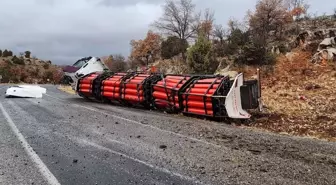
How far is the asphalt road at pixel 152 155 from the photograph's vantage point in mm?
4988

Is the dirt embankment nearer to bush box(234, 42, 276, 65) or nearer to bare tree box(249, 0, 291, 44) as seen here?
bush box(234, 42, 276, 65)

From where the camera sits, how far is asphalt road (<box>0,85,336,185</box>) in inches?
196

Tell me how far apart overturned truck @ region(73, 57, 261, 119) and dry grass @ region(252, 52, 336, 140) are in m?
0.92

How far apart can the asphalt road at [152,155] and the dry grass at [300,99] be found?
2014mm

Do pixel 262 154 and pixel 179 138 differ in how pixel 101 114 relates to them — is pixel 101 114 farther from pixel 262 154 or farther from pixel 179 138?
pixel 262 154

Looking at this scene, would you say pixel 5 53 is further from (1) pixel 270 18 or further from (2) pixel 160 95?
(2) pixel 160 95

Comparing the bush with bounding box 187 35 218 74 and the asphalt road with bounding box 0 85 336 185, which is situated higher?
the bush with bounding box 187 35 218 74

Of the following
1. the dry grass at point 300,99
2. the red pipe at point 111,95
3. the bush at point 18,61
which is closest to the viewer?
the dry grass at point 300,99

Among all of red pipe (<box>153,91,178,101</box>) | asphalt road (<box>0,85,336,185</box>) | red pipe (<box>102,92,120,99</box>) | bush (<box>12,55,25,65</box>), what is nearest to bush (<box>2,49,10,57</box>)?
bush (<box>12,55,25,65</box>)

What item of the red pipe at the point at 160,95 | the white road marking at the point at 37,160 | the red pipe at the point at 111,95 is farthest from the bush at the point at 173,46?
the white road marking at the point at 37,160

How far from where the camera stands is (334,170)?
18.0 feet

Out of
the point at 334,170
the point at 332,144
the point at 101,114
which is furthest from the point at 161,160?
the point at 101,114

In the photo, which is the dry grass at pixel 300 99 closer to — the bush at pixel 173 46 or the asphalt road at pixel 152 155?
the asphalt road at pixel 152 155

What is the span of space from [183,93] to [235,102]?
190cm
